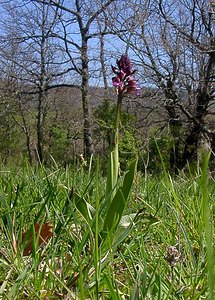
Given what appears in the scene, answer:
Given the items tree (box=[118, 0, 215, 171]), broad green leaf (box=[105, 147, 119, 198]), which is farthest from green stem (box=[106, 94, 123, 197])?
tree (box=[118, 0, 215, 171])

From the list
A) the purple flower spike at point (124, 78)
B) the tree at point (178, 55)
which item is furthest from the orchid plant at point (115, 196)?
the tree at point (178, 55)

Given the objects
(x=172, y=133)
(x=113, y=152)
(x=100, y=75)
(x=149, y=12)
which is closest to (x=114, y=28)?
(x=149, y=12)

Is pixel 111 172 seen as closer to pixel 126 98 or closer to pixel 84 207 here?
pixel 84 207

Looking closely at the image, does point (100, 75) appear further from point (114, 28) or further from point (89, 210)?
point (89, 210)

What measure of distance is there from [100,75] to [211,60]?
558cm

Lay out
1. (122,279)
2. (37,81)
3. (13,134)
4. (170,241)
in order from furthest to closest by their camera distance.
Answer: (13,134), (37,81), (170,241), (122,279)

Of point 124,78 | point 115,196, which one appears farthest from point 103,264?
point 124,78

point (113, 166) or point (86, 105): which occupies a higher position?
point (86, 105)

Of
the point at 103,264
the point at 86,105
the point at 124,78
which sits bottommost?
the point at 103,264

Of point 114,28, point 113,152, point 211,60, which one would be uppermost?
point 114,28

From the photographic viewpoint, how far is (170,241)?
0.74m

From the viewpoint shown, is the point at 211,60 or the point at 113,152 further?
the point at 211,60

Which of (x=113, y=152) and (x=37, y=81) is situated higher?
(x=37, y=81)

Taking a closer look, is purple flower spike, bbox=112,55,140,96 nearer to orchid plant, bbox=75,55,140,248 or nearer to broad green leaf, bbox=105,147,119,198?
orchid plant, bbox=75,55,140,248
